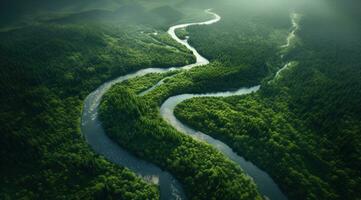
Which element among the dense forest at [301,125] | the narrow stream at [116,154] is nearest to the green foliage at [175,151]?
the narrow stream at [116,154]

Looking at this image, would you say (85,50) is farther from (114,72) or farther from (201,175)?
(201,175)

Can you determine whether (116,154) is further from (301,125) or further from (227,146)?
(301,125)

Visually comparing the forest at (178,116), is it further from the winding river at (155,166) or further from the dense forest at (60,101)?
the winding river at (155,166)

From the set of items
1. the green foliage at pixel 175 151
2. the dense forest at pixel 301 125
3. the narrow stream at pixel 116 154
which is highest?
the dense forest at pixel 301 125

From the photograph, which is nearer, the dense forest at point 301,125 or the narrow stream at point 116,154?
the narrow stream at point 116,154

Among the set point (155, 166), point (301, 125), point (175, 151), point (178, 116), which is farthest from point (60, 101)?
point (301, 125)

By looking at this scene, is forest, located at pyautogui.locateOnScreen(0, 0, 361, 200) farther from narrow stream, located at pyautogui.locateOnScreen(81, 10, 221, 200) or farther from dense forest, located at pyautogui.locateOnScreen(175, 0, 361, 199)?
narrow stream, located at pyautogui.locateOnScreen(81, 10, 221, 200)

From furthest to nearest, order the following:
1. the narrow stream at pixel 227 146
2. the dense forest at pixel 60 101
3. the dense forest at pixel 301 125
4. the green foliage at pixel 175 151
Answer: the dense forest at pixel 301 125, the narrow stream at pixel 227 146, the dense forest at pixel 60 101, the green foliage at pixel 175 151

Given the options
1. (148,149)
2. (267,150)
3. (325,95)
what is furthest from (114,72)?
(325,95)
